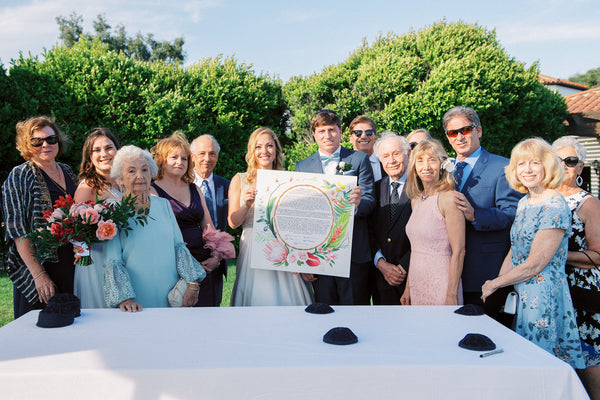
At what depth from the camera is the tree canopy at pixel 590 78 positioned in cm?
5824

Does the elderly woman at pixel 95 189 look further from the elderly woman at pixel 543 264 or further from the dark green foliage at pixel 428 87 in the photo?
the dark green foliage at pixel 428 87

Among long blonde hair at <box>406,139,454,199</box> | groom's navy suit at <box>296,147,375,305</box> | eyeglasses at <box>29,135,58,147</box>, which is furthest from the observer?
groom's navy suit at <box>296,147,375,305</box>

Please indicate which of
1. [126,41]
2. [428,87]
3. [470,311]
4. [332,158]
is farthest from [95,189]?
[126,41]

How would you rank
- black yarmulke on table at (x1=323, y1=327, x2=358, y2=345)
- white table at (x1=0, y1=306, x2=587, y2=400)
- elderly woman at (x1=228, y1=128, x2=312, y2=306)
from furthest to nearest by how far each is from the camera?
elderly woman at (x1=228, y1=128, x2=312, y2=306)
black yarmulke on table at (x1=323, y1=327, x2=358, y2=345)
white table at (x1=0, y1=306, x2=587, y2=400)

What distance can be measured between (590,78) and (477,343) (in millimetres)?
72061

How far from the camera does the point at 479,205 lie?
394 centimetres

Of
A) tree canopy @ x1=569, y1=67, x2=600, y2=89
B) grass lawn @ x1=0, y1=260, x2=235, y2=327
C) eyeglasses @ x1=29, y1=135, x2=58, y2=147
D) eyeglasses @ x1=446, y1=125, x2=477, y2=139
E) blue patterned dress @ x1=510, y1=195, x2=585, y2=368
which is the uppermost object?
tree canopy @ x1=569, y1=67, x2=600, y2=89

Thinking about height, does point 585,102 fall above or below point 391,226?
above

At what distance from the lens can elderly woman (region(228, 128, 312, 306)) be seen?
167 inches

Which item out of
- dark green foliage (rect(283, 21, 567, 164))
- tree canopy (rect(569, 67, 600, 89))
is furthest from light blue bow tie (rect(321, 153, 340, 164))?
tree canopy (rect(569, 67, 600, 89))

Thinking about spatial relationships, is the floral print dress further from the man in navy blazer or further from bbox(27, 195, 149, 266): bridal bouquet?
bbox(27, 195, 149, 266): bridal bouquet

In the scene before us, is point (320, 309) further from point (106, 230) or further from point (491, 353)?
point (106, 230)

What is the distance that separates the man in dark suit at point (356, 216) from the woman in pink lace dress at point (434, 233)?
653mm

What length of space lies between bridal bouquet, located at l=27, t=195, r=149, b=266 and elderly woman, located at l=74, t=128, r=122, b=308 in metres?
0.32
